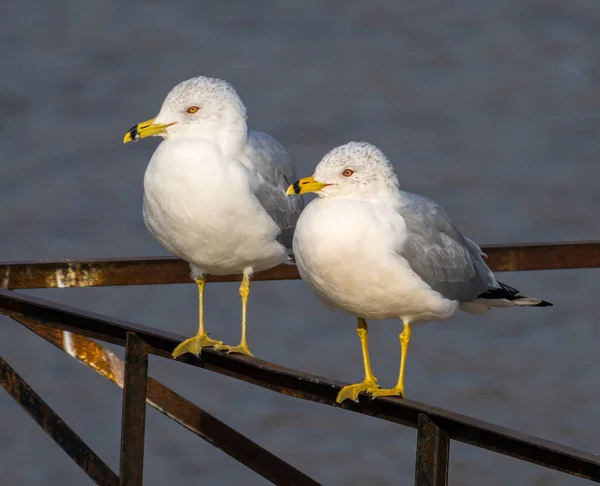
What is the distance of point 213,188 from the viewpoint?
4.39 m

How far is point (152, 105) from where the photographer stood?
12.6 m

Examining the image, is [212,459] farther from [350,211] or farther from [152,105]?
[350,211]

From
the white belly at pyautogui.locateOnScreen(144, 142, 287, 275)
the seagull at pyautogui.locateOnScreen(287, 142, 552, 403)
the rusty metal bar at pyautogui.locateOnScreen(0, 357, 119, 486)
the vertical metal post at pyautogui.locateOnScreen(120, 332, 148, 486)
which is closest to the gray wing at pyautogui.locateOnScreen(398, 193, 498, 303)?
the seagull at pyautogui.locateOnScreen(287, 142, 552, 403)

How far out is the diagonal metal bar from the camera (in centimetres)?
404

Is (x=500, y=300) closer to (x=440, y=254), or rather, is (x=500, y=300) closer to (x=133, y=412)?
(x=440, y=254)

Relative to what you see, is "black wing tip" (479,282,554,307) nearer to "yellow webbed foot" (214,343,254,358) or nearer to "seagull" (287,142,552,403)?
"seagull" (287,142,552,403)

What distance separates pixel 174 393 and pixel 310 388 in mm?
954

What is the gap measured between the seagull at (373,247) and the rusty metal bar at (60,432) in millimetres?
804

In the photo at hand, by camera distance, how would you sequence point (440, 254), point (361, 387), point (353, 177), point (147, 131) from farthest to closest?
point (147, 131) → point (440, 254) → point (353, 177) → point (361, 387)

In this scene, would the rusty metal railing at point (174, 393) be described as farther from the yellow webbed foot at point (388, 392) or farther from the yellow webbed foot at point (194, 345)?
the yellow webbed foot at point (388, 392)

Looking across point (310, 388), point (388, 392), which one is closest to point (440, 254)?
point (388, 392)

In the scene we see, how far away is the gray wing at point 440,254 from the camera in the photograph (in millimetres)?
4070

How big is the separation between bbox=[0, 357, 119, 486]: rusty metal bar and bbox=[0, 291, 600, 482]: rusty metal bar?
0.76 ft

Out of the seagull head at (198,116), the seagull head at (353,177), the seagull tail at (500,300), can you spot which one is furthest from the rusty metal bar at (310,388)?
the seagull tail at (500,300)
